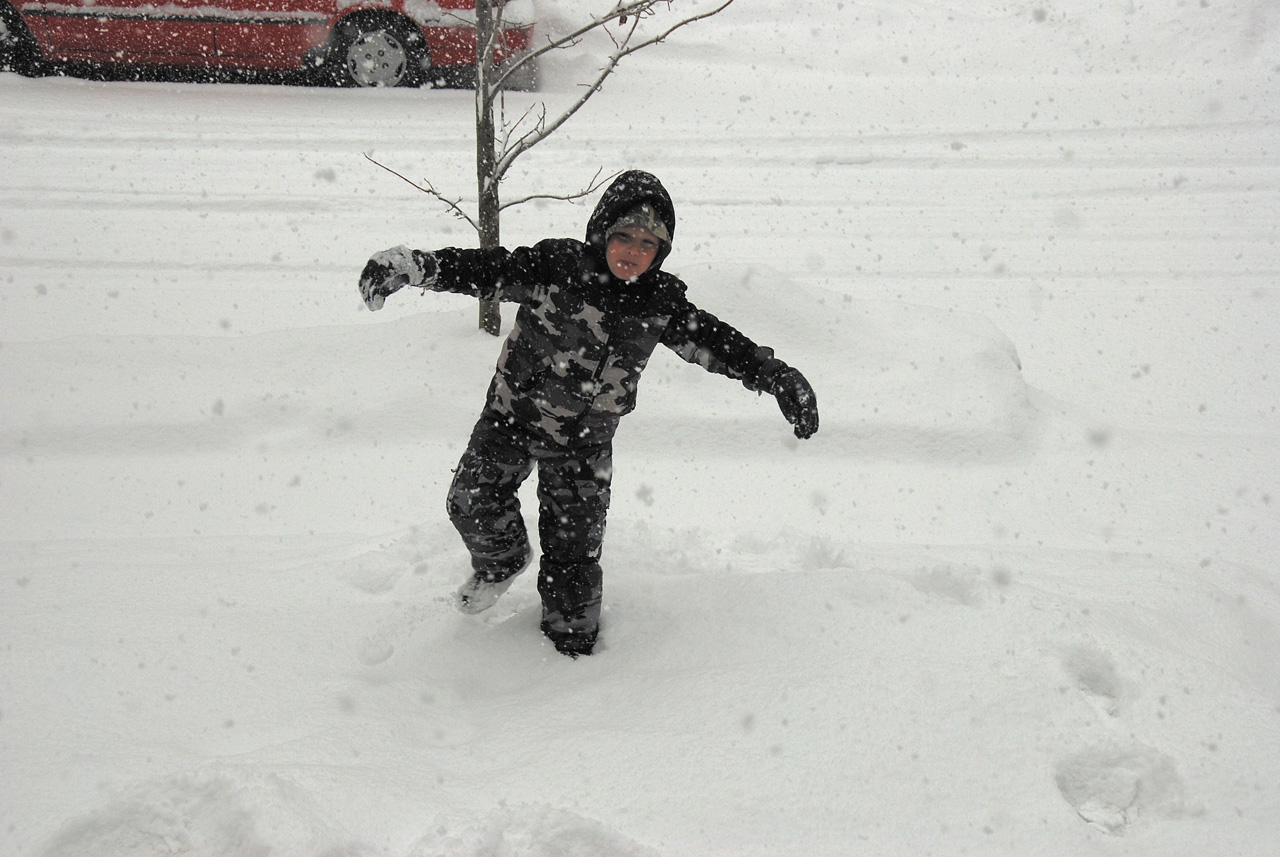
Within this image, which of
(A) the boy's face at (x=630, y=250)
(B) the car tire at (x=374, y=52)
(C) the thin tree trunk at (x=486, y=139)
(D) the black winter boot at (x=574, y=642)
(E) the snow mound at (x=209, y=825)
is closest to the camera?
(E) the snow mound at (x=209, y=825)

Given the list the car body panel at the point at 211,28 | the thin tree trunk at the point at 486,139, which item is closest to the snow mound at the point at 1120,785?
the thin tree trunk at the point at 486,139

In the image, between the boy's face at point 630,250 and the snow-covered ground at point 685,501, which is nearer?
the snow-covered ground at point 685,501

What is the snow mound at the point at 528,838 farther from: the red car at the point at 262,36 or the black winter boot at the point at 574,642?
the red car at the point at 262,36

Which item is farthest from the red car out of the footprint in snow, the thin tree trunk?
the footprint in snow

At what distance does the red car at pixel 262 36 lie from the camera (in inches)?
305

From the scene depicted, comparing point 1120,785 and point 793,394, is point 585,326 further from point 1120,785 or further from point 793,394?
point 1120,785

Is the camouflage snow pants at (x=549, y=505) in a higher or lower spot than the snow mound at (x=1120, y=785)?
higher

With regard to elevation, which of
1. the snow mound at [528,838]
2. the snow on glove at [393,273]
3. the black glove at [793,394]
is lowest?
the snow mound at [528,838]

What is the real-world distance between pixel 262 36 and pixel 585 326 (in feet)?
23.2

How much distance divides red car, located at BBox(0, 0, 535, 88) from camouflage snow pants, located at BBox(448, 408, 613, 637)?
5.79 meters

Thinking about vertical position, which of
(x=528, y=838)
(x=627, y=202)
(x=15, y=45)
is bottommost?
(x=528, y=838)

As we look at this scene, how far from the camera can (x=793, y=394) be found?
98.9 inches

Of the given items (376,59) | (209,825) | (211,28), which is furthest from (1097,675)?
(211,28)

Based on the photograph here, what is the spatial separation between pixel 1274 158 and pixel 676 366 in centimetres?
621
